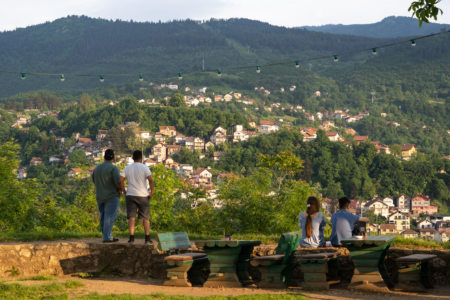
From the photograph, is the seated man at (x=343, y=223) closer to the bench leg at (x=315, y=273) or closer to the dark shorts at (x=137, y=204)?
the bench leg at (x=315, y=273)

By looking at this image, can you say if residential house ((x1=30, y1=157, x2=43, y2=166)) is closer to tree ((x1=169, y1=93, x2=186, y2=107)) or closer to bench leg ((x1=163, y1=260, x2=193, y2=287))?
tree ((x1=169, y1=93, x2=186, y2=107))

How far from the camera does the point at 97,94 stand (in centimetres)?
19650

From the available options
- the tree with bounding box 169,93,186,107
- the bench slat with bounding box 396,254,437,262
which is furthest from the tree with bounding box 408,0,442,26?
the tree with bounding box 169,93,186,107

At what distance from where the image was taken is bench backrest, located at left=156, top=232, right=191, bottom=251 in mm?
8102

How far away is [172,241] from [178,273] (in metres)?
0.60

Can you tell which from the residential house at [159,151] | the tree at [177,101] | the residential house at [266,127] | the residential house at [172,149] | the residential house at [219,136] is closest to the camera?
the residential house at [159,151]

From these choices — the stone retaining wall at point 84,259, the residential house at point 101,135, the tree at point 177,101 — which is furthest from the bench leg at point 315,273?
the tree at point 177,101

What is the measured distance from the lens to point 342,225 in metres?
8.10

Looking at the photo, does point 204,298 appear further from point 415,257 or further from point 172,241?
point 415,257

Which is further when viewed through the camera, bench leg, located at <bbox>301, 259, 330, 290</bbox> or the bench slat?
bench leg, located at <bbox>301, 259, 330, 290</bbox>

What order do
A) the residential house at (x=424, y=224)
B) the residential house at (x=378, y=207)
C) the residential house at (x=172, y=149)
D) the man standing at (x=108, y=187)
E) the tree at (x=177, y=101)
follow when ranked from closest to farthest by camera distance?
the man standing at (x=108, y=187) < the residential house at (x=424, y=224) < the residential house at (x=378, y=207) < the residential house at (x=172, y=149) < the tree at (x=177, y=101)

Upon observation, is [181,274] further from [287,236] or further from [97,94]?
[97,94]

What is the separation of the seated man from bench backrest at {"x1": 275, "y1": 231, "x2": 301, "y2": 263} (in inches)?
27.5

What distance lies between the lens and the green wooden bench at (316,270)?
24.1 feet
